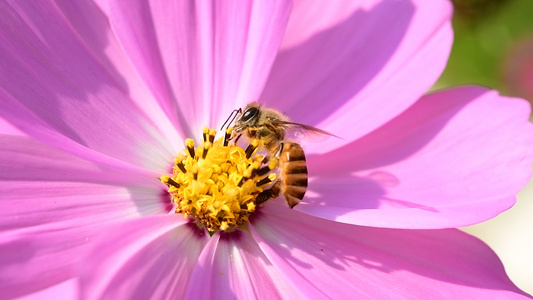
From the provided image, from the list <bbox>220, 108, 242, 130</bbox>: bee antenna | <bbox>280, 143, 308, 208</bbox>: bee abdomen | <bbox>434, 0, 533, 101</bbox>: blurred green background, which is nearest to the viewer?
<bbox>280, 143, 308, 208</bbox>: bee abdomen

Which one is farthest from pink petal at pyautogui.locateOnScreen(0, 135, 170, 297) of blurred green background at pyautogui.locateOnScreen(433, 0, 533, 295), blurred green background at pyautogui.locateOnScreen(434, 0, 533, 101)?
blurred green background at pyautogui.locateOnScreen(434, 0, 533, 101)

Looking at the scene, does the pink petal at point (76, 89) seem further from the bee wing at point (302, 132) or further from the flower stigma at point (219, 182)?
the bee wing at point (302, 132)

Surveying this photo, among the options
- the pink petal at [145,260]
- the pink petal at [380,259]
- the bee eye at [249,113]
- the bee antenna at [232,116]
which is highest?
the bee antenna at [232,116]

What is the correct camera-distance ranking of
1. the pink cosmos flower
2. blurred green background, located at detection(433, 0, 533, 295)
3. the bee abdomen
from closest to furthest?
1. the pink cosmos flower
2. the bee abdomen
3. blurred green background, located at detection(433, 0, 533, 295)

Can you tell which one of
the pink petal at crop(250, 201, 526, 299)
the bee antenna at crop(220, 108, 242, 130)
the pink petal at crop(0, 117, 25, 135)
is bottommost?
the pink petal at crop(250, 201, 526, 299)

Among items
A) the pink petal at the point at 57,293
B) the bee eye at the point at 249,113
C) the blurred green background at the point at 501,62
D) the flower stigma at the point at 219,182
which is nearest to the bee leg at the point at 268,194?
the flower stigma at the point at 219,182

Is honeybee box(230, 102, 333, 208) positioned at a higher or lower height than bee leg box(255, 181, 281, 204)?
higher

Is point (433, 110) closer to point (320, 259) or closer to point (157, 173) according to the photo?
point (320, 259)

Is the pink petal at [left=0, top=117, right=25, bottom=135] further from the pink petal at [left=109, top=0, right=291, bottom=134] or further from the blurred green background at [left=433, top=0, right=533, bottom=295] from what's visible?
the blurred green background at [left=433, top=0, right=533, bottom=295]
